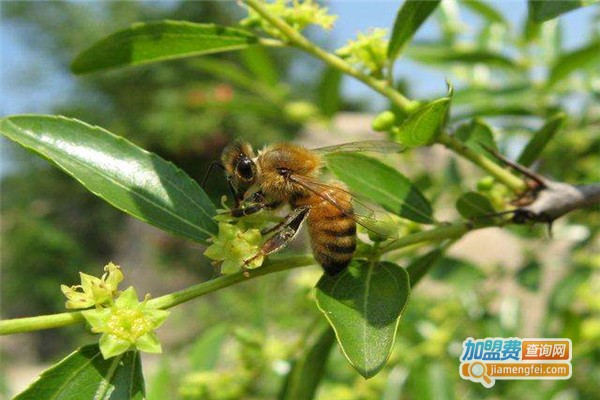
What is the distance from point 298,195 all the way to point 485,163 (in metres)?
0.36

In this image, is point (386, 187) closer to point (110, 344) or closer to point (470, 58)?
point (110, 344)

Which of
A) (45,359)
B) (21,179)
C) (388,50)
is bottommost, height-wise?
(45,359)

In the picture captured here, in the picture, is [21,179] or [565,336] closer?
[565,336]

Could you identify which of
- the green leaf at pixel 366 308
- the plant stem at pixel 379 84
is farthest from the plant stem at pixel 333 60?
the green leaf at pixel 366 308

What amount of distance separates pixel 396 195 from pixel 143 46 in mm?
573

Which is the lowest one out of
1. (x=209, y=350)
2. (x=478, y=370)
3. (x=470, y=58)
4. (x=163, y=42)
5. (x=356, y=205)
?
(x=209, y=350)

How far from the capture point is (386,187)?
1252 millimetres

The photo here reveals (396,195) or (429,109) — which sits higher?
(429,109)

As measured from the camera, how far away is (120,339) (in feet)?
3.06

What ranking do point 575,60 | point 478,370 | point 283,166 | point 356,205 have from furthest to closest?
point 575,60 → point 478,370 → point 283,166 → point 356,205

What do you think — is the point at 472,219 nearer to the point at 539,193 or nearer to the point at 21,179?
the point at 539,193

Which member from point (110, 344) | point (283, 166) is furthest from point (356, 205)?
point (110, 344)

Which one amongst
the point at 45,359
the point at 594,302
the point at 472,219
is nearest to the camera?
the point at 472,219

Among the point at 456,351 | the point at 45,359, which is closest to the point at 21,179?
the point at 45,359
